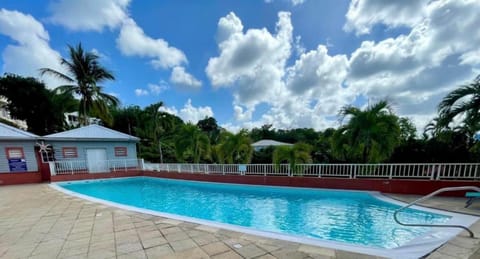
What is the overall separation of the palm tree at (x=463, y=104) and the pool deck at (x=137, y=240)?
2040 millimetres

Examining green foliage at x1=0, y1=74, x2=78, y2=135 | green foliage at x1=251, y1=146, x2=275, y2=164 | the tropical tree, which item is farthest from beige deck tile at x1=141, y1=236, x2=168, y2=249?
green foliage at x1=0, y1=74, x2=78, y2=135

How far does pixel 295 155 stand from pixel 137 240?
20.1 feet

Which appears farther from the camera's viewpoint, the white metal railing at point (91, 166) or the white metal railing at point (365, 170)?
the white metal railing at point (91, 166)

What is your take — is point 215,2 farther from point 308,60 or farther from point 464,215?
point 464,215

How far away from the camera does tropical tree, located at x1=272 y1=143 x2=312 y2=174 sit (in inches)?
306

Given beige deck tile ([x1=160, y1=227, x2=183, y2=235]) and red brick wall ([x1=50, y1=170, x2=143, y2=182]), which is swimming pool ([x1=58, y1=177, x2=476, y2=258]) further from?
beige deck tile ([x1=160, y1=227, x2=183, y2=235])

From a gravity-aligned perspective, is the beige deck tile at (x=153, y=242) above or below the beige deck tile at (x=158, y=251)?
below

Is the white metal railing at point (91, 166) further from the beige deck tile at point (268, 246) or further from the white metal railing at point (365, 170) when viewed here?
the beige deck tile at point (268, 246)

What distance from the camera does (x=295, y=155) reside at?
778cm

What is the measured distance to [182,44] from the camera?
11477 mm

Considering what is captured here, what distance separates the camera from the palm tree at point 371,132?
6.32 m

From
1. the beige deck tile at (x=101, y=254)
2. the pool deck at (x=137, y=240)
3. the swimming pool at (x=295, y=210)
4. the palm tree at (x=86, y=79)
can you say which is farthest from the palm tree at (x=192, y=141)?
the beige deck tile at (x=101, y=254)

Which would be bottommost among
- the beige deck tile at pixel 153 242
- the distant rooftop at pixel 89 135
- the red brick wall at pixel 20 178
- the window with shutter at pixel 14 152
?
the red brick wall at pixel 20 178

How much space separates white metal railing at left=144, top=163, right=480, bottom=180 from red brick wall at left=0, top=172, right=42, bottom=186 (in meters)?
8.98
